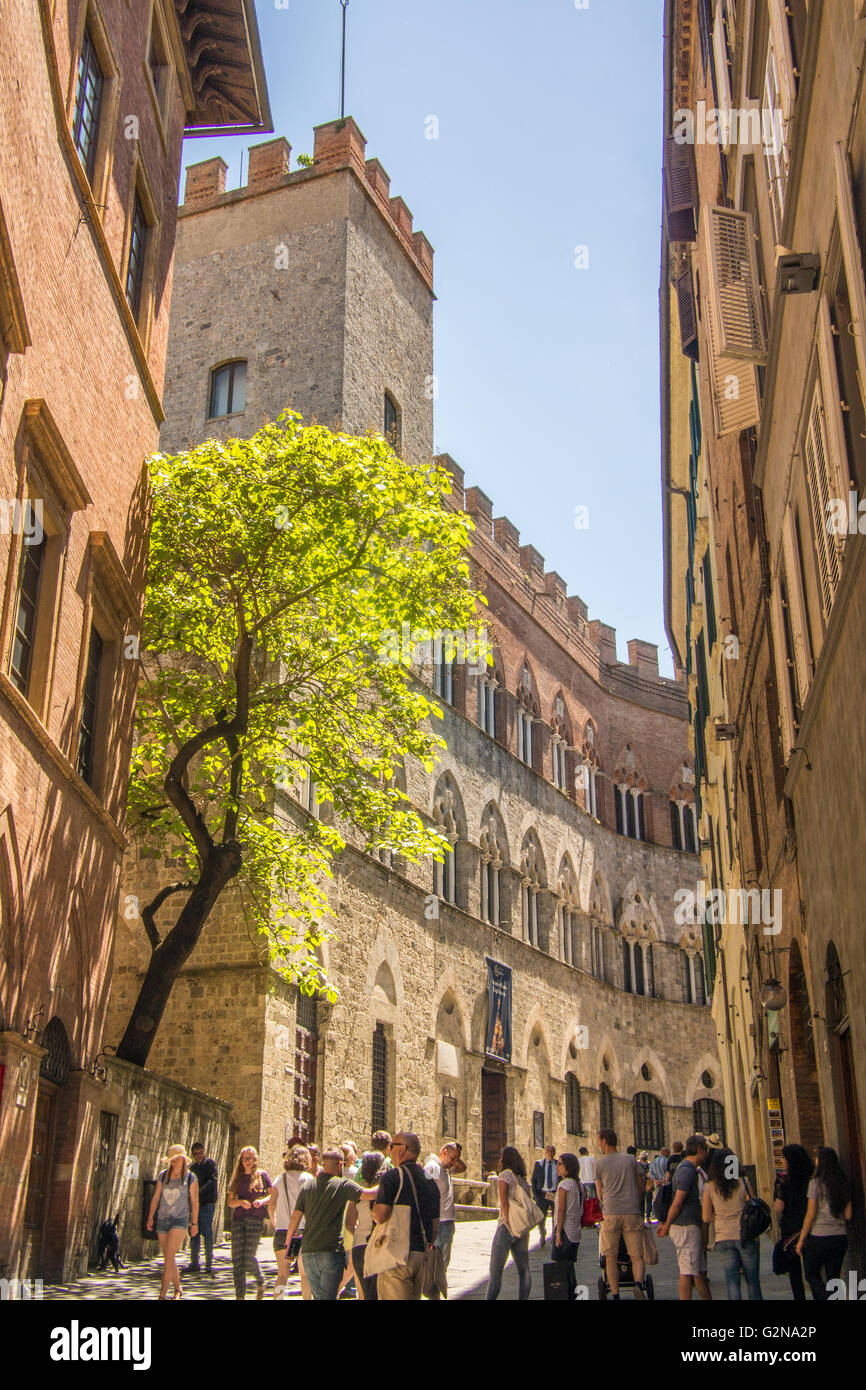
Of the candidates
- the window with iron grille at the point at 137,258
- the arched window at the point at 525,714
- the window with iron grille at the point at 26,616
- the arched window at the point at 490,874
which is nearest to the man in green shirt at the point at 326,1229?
the window with iron grille at the point at 26,616

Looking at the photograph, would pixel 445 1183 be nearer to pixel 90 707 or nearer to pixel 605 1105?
pixel 90 707

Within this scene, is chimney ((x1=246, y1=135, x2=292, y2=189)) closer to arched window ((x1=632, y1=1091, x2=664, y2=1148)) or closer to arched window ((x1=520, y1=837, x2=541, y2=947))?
arched window ((x1=520, y1=837, x2=541, y2=947))

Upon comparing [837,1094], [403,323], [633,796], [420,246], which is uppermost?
[420,246]

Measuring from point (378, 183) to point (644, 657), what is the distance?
17914mm

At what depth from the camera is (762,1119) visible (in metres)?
16.3

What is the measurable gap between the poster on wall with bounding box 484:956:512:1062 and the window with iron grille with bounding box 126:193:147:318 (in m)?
18.1

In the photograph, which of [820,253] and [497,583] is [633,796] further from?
[820,253]

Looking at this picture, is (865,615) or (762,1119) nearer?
(865,615)

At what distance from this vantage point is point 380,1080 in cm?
2314

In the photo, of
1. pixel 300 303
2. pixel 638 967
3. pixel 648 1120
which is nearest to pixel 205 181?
pixel 300 303

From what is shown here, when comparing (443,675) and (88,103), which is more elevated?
(443,675)

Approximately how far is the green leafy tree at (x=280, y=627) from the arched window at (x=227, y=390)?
10964mm
